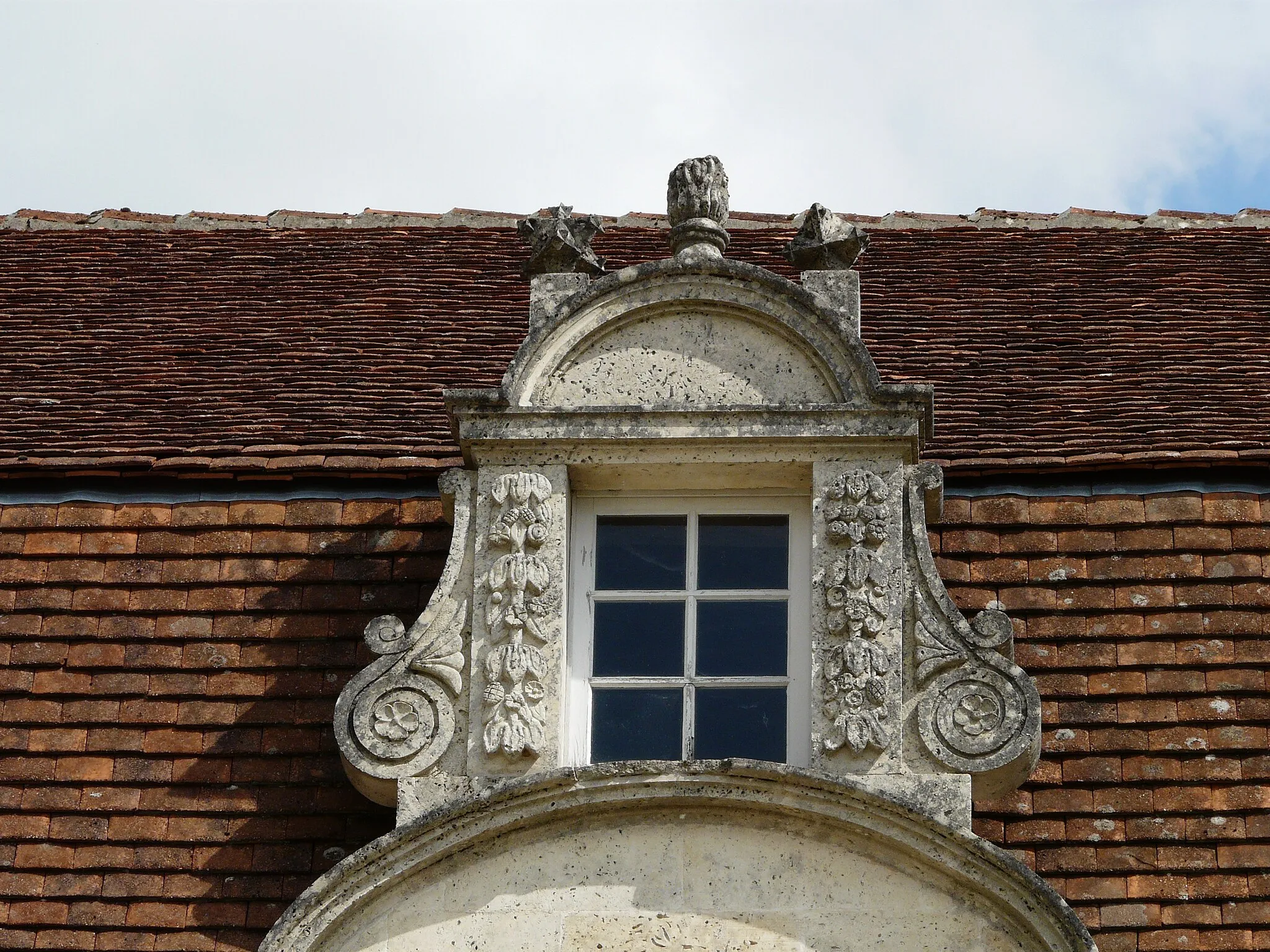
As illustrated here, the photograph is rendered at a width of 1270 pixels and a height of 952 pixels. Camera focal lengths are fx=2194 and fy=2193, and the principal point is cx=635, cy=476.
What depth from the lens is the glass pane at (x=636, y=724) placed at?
7.15 m

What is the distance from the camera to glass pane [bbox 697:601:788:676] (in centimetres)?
725

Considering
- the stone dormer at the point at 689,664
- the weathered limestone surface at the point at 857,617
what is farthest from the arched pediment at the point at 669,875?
the weathered limestone surface at the point at 857,617

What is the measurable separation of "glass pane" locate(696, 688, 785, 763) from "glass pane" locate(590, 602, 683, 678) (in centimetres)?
16

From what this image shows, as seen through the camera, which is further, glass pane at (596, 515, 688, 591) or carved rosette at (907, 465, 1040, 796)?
glass pane at (596, 515, 688, 591)

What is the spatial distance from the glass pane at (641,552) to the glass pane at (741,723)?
17.2 inches

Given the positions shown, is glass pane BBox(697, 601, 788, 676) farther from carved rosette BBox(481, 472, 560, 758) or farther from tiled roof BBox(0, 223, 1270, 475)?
tiled roof BBox(0, 223, 1270, 475)

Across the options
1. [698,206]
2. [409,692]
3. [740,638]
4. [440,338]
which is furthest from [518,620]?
[440,338]

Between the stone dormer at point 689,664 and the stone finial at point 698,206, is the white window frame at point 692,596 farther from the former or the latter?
the stone finial at point 698,206

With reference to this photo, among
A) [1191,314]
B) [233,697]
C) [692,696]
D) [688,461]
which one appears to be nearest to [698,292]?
[688,461]

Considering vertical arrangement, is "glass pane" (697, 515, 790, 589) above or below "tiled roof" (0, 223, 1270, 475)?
below

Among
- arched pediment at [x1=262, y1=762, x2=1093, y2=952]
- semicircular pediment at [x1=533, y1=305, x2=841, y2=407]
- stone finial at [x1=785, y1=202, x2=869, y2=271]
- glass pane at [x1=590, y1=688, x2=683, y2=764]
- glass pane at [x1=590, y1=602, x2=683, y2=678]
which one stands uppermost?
stone finial at [x1=785, y1=202, x2=869, y2=271]

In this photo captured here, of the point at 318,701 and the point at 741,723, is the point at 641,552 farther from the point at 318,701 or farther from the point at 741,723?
the point at 318,701

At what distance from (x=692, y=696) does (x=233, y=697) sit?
1668 mm

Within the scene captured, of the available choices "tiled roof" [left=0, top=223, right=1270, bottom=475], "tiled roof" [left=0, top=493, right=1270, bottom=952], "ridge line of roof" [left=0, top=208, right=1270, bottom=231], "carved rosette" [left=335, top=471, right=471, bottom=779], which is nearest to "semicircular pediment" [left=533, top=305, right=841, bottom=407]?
"carved rosette" [left=335, top=471, right=471, bottom=779]
